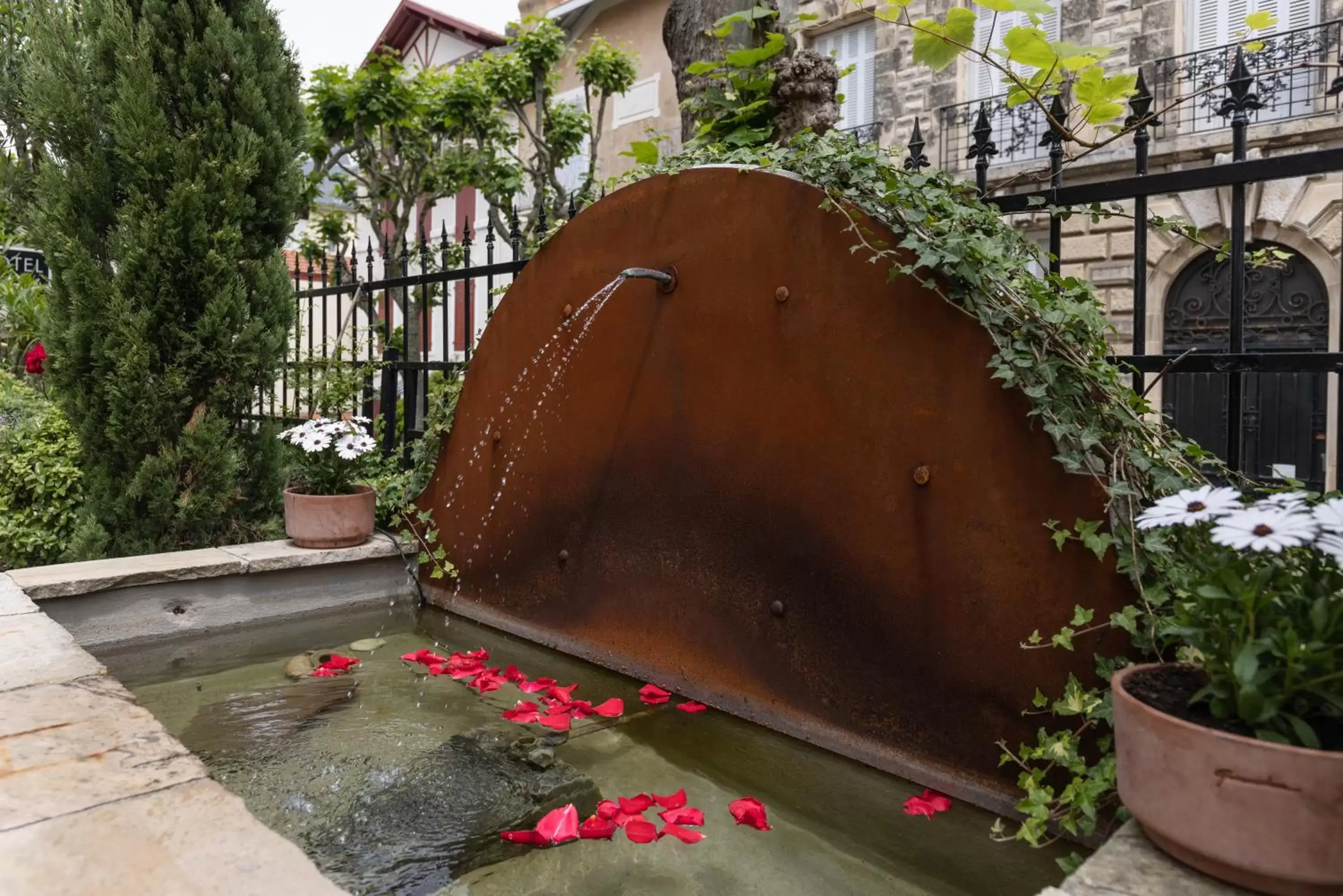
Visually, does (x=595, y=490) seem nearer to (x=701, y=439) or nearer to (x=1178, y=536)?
(x=701, y=439)

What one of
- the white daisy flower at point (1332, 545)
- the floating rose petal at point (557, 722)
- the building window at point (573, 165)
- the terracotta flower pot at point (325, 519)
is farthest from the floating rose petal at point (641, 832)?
the building window at point (573, 165)

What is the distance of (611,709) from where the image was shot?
3.02m

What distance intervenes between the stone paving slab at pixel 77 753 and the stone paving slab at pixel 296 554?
5.10 ft

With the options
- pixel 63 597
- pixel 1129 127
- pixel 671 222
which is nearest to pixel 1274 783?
pixel 1129 127

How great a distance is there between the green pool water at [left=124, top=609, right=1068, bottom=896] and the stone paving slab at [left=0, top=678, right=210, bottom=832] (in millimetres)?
364

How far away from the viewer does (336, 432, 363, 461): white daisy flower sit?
13.9 ft

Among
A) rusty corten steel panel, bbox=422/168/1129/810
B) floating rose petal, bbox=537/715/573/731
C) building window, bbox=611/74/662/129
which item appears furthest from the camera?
building window, bbox=611/74/662/129

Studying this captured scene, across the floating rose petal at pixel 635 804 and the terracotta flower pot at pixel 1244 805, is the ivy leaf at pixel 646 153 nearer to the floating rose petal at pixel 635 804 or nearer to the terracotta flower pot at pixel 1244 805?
the floating rose petal at pixel 635 804

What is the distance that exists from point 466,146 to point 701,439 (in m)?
9.76

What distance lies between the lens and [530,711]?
3016mm

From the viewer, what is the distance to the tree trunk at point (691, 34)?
4250 mm

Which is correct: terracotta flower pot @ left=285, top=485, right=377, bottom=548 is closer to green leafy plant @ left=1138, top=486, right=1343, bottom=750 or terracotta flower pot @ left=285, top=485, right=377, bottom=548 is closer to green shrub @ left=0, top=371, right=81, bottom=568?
green shrub @ left=0, top=371, right=81, bottom=568

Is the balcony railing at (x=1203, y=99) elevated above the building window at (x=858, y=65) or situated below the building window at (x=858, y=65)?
below

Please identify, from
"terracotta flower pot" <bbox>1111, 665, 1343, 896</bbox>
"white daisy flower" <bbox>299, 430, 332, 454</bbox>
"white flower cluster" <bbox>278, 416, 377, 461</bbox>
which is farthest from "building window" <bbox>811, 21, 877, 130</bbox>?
"terracotta flower pot" <bbox>1111, 665, 1343, 896</bbox>
